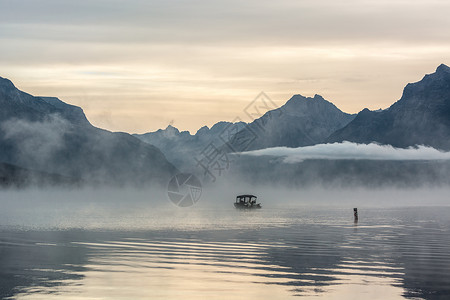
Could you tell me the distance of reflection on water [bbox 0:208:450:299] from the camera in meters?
48.2

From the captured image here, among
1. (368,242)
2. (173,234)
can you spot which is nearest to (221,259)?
(368,242)

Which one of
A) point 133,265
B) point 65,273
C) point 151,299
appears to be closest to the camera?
point 151,299

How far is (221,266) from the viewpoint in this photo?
62344 millimetres

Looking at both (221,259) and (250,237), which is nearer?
(221,259)

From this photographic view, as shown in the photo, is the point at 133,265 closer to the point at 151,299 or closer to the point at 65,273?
the point at 65,273

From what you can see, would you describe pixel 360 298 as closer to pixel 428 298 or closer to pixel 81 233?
pixel 428 298

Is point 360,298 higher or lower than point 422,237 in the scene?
lower

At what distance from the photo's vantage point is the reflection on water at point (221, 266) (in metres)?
48.2

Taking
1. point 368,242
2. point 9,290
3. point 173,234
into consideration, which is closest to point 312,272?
point 9,290

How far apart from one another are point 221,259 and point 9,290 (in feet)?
86.9

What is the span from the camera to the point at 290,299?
148ft

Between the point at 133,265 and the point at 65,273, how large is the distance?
7.36 metres

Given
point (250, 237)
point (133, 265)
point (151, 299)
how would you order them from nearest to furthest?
point (151, 299), point (133, 265), point (250, 237)

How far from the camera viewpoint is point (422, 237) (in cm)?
10356
